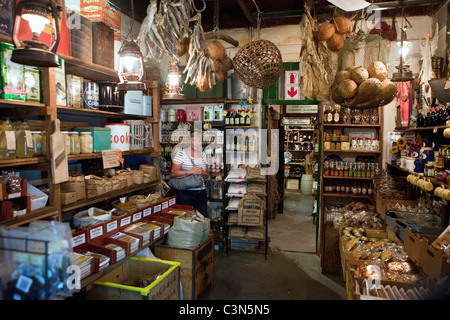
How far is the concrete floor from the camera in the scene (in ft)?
11.5

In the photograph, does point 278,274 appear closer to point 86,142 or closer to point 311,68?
point 311,68

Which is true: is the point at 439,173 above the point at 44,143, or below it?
below

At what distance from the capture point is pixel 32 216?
2.28m

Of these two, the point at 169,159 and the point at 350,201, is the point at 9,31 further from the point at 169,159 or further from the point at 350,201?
the point at 350,201

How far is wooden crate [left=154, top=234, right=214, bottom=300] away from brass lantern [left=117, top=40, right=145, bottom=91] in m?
1.61

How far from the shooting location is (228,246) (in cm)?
485

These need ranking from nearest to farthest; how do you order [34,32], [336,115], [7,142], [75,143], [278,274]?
[34,32] → [7,142] → [75,143] → [278,274] → [336,115]

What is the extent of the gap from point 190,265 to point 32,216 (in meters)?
1.47

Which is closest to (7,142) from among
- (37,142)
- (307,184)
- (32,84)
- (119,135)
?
(37,142)

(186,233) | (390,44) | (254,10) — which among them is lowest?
(186,233)

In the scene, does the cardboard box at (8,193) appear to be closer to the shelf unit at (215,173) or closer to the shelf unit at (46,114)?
the shelf unit at (46,114)

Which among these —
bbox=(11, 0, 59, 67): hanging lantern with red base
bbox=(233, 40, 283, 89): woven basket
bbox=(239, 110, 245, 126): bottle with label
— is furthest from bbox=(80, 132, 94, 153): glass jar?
bbox=(239, 110, 245, 126): bottle with label

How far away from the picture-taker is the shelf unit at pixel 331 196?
4.00 meters

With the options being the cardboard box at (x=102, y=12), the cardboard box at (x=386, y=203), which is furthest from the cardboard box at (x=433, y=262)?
the cardboard box at (x=102, y=12)
